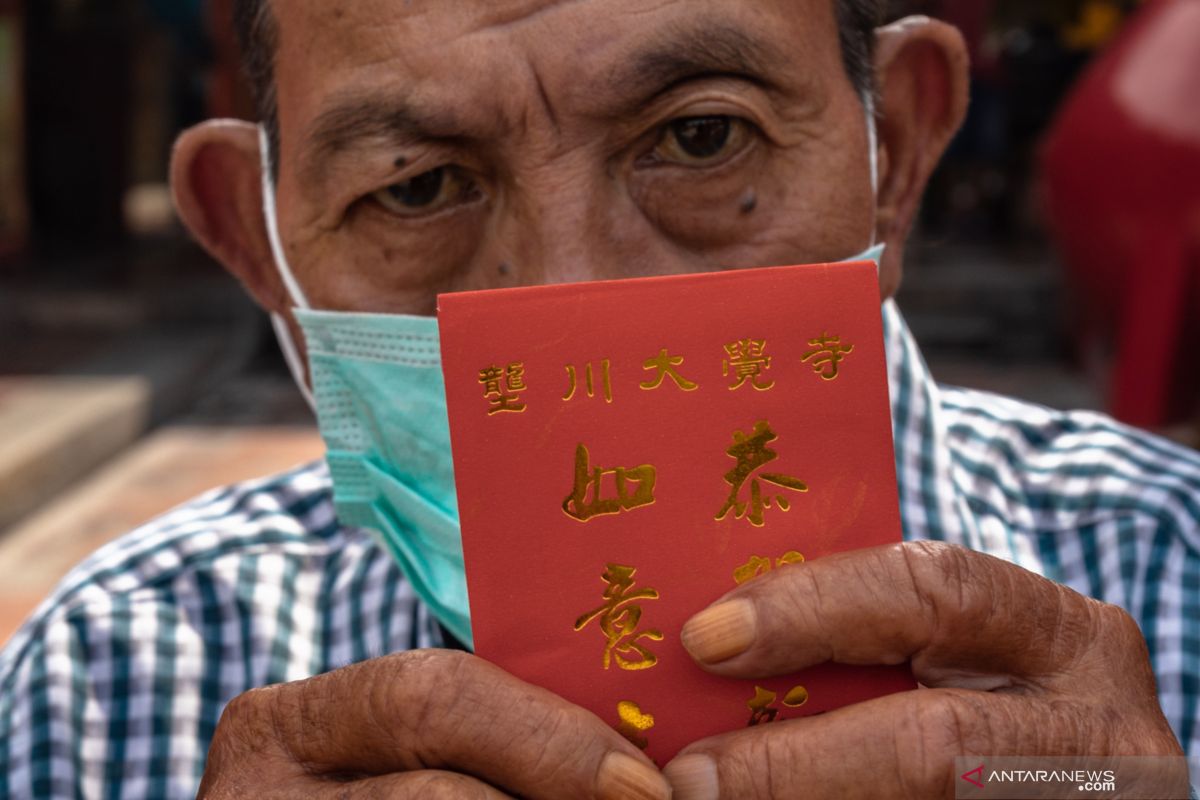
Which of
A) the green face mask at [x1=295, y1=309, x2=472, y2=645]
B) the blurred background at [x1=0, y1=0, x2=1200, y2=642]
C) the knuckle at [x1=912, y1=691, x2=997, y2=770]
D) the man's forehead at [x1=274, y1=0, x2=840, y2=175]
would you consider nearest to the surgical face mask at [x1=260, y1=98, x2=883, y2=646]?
the green face mask at [x1=295, y1=309, x2=472, y2=645]

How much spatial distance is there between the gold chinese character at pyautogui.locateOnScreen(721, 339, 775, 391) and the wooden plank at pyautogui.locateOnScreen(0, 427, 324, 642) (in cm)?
343

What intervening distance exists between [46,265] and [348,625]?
6.89m

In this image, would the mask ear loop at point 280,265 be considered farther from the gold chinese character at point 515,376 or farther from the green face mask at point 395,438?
the gold chinese character at point 515,376

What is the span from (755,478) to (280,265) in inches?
29.4

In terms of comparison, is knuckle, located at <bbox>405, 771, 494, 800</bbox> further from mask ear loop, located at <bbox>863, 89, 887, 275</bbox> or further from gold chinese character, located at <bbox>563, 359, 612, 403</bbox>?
mask ear loop, located at <bbox>863, 89, 887, 275</bbox>

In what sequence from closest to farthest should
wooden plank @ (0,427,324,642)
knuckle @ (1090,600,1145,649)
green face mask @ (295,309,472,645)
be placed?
knuckle @ (1090,600,1145,649) → green face mask @ (295,309,472,645) → wooden plank @ (0,427,324,642)

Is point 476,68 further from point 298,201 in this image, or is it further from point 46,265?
point 46,265

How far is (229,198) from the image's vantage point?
1598 millimetres

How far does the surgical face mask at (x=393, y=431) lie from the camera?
4.22 ft

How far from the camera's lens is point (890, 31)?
1.45 metres

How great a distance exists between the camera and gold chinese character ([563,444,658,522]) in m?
0.89

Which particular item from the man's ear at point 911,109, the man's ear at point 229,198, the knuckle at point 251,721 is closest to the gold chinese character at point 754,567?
the knuckle at point 251,721

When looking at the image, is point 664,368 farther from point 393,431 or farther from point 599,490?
point 393,431

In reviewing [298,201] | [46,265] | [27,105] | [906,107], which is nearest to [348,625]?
[298,201]
